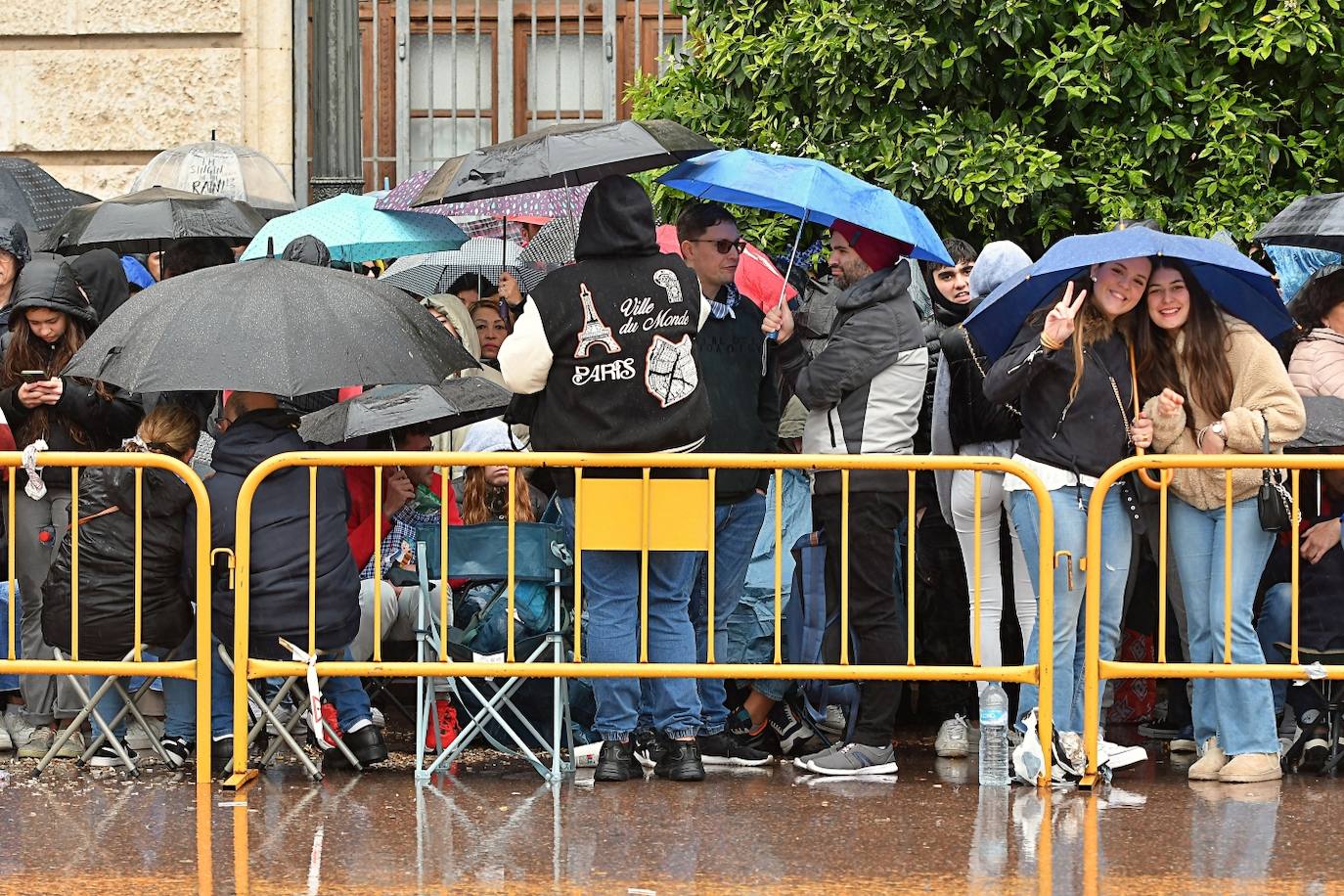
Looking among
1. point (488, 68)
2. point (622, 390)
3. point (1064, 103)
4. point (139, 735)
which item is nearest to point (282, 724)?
point (139, 735)

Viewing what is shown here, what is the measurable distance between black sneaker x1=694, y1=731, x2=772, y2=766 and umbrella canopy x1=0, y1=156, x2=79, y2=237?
4.43 metres

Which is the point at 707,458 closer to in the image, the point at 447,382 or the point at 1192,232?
the point at 447,382

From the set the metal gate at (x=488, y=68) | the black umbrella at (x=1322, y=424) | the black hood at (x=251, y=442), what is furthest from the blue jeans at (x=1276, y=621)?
the metal gate at (x=488, y=68)

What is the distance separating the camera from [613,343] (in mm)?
7750

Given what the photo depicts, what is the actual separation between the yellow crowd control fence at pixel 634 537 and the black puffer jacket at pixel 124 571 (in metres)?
0.35

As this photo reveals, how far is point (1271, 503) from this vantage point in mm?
7785

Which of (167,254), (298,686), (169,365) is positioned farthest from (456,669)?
(167,254)

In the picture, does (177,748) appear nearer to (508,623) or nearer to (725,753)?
(508,623)

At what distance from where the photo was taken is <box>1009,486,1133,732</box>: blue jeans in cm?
783

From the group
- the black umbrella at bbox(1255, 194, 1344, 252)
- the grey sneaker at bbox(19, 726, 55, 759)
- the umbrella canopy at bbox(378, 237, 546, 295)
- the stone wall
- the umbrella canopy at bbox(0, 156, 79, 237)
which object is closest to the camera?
the grey sneaker at bbox(19, 726, 55, 759)

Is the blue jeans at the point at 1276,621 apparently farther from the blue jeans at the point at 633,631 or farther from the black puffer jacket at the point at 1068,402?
the blue jeans at the point at 633,631

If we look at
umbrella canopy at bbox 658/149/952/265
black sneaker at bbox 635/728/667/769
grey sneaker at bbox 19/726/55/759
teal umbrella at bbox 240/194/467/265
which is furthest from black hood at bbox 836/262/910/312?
grey sneaker at bbox 19/726/55/759

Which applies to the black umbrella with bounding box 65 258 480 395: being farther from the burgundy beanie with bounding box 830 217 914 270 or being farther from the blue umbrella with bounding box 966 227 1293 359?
the blue umbrella with bounding box 966 227 1293 359

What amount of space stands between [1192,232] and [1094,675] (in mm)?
2878
